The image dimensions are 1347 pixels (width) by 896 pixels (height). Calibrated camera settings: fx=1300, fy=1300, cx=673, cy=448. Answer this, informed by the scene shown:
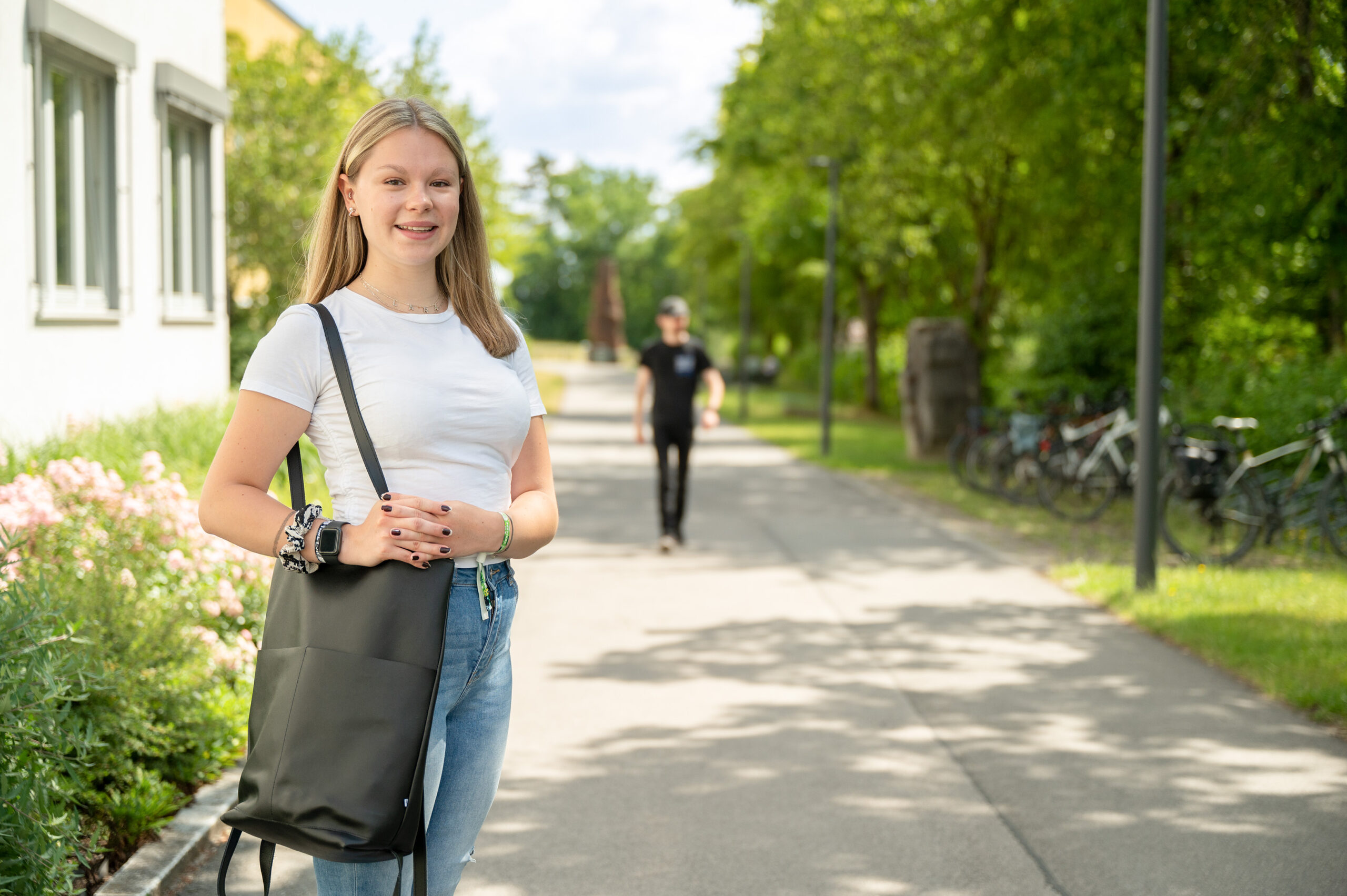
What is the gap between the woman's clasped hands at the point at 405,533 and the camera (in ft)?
7.02

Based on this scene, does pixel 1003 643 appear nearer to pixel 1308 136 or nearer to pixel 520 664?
pixel 520 664

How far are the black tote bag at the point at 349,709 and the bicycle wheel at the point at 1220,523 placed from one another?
8.95 meters

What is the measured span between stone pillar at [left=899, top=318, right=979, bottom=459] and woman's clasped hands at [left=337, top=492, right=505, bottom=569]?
18215mm

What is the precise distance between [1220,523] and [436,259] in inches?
370

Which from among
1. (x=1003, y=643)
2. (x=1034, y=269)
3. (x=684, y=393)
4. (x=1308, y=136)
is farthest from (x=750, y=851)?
(x=1034, y=269)

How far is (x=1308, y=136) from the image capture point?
38.4 ft

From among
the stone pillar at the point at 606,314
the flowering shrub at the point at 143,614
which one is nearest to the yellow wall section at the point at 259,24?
the flowering shrub at the point at 143,614

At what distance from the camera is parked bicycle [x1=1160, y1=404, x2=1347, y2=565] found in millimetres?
10188

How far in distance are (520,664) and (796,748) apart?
1.87 meters

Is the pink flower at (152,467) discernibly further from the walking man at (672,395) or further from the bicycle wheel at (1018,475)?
the bicycle wheel at (1018,475)

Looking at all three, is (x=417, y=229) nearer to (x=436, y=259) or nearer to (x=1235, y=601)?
(x=436, y=259)

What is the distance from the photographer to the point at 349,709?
7.07 ft

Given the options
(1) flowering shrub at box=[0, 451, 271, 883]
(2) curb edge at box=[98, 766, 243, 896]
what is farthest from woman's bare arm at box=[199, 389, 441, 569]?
(2) curb edge at box=[98, 766, 243, 896]

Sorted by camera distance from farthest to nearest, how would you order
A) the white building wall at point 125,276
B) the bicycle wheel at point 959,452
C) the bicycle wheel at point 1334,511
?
the bicycle wheel at point 959,452
the bicycle wheel at point 1334,511
the white building wall at point 125,276
